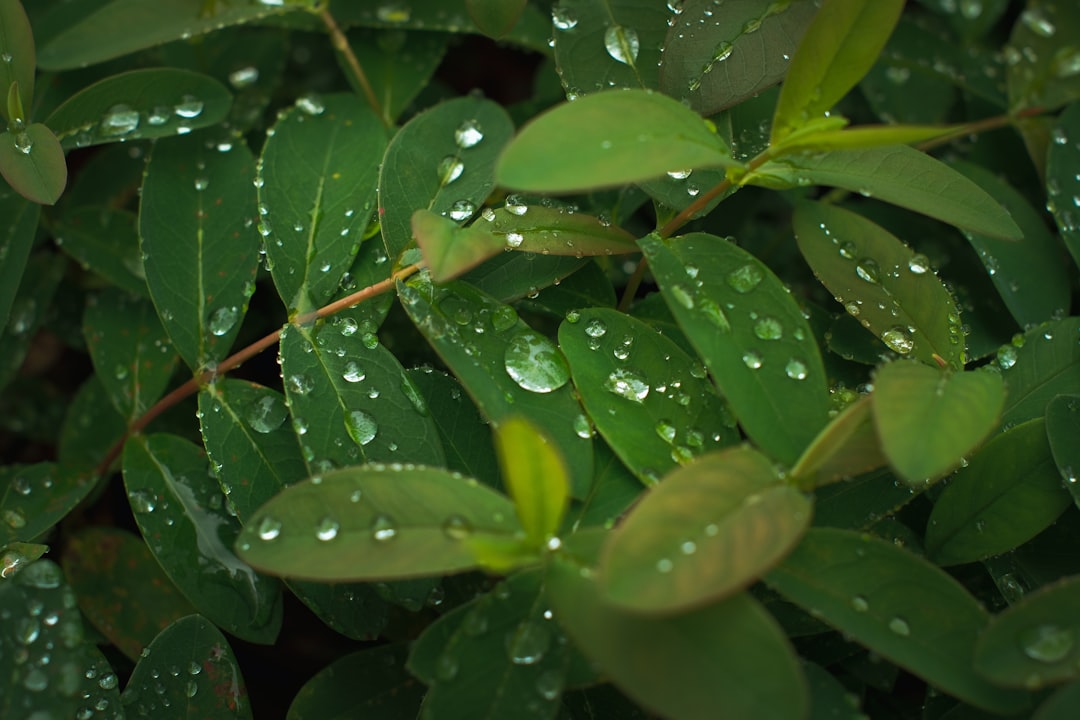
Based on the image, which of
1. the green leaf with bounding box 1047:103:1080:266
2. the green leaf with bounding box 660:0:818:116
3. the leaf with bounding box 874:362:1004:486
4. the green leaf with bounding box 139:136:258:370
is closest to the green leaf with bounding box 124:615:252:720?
the green leaf with bounding box 139:136:258:370

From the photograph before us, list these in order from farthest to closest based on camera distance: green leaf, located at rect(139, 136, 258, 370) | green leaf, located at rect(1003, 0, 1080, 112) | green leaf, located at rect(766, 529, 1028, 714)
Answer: green leaf, located at rect(1003, 0, 1080, 112) < green leaf, located at rect(139, 136, 258, 370) < green leaf, located at rect(766, 529, 1028, 714)

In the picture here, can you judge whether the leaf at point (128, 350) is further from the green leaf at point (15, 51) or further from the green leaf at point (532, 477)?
the green leaf at point (532, 477)

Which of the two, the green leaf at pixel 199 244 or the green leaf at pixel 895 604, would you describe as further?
the green leaf at pixel 199 244

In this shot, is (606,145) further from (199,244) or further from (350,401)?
(199,244)

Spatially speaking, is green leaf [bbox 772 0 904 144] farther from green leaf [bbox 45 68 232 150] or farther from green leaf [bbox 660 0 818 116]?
green leaf [bbox 45 68 232 150]

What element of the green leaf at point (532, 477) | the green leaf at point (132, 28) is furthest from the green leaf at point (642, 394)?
the green leaf at point (132, 28)

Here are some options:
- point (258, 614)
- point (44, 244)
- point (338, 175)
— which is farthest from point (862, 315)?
point (44, 244)
